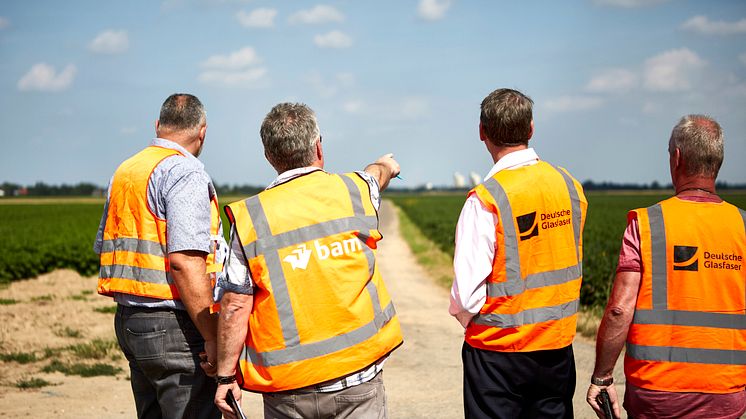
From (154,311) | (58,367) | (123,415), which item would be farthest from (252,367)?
(58,367)

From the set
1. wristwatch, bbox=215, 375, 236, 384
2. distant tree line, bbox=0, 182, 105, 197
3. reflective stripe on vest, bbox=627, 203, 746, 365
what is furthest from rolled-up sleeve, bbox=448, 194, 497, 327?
distant tree line, bbox=0, 182, 105, 197

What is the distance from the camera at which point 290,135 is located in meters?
3.13

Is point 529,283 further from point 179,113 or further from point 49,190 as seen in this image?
point 49,190

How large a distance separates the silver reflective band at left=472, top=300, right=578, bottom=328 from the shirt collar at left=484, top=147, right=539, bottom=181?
674 millimetres

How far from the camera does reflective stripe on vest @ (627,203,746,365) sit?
10.3 ft

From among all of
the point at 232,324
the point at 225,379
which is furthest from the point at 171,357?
the point at 232,324

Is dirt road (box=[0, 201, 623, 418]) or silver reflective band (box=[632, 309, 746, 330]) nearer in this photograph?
silver reflective band (box=[632, 309, 746, 330])

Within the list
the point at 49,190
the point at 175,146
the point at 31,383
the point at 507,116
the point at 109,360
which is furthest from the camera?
the point at 49,190

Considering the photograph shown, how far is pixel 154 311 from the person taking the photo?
3.61 meters

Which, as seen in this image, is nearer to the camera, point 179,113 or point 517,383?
Answer: point 517,383

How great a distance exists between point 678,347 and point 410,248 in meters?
24.1

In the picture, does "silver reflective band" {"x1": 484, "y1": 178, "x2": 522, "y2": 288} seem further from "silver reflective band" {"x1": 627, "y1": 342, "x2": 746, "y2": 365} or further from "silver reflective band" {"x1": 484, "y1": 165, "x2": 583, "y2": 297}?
"silver reflective band" {"x1": 627, "y1": 342, "x2": 746, "y2": 365}

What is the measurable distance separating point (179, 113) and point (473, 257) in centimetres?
173

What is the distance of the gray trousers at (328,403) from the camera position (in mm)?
3047
